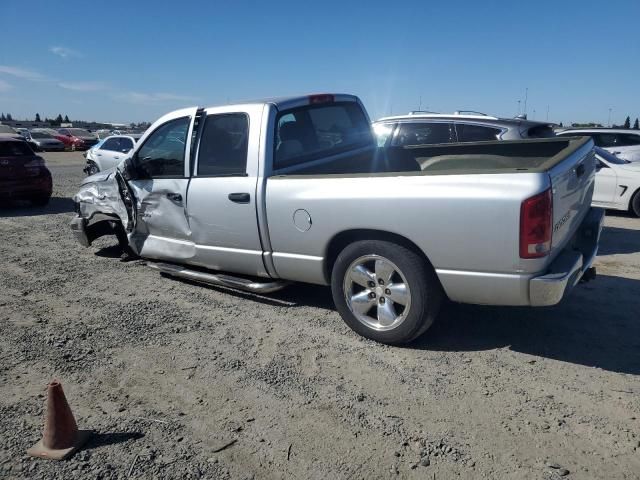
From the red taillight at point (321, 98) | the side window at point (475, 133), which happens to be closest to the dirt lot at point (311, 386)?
→ the red taillight at point (321, 98)

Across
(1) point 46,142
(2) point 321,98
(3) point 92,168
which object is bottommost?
(1) point 46,142

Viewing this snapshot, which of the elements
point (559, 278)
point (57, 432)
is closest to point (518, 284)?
point (559, 278)

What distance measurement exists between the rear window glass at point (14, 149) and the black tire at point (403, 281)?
Answer: 10.3 meters

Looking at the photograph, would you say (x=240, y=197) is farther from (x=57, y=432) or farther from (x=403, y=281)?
(x=57, y=432)

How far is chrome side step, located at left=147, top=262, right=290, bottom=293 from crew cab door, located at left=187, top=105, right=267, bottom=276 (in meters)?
0.10

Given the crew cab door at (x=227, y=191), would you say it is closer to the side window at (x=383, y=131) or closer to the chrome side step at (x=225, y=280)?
the chrome side step at (x=225, y=280)

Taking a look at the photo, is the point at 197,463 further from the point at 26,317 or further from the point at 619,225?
the point at 619,225

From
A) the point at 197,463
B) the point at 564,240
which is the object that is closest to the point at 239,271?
the point at 197,463

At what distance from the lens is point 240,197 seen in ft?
15.3

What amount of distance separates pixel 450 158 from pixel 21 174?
10.1m

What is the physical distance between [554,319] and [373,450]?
250 centimetres

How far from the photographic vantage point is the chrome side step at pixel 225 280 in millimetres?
4797

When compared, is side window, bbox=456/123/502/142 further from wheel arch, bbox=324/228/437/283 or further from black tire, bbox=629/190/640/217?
black tire, bbox=629/190/640/217

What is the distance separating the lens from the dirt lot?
279 centimetres
